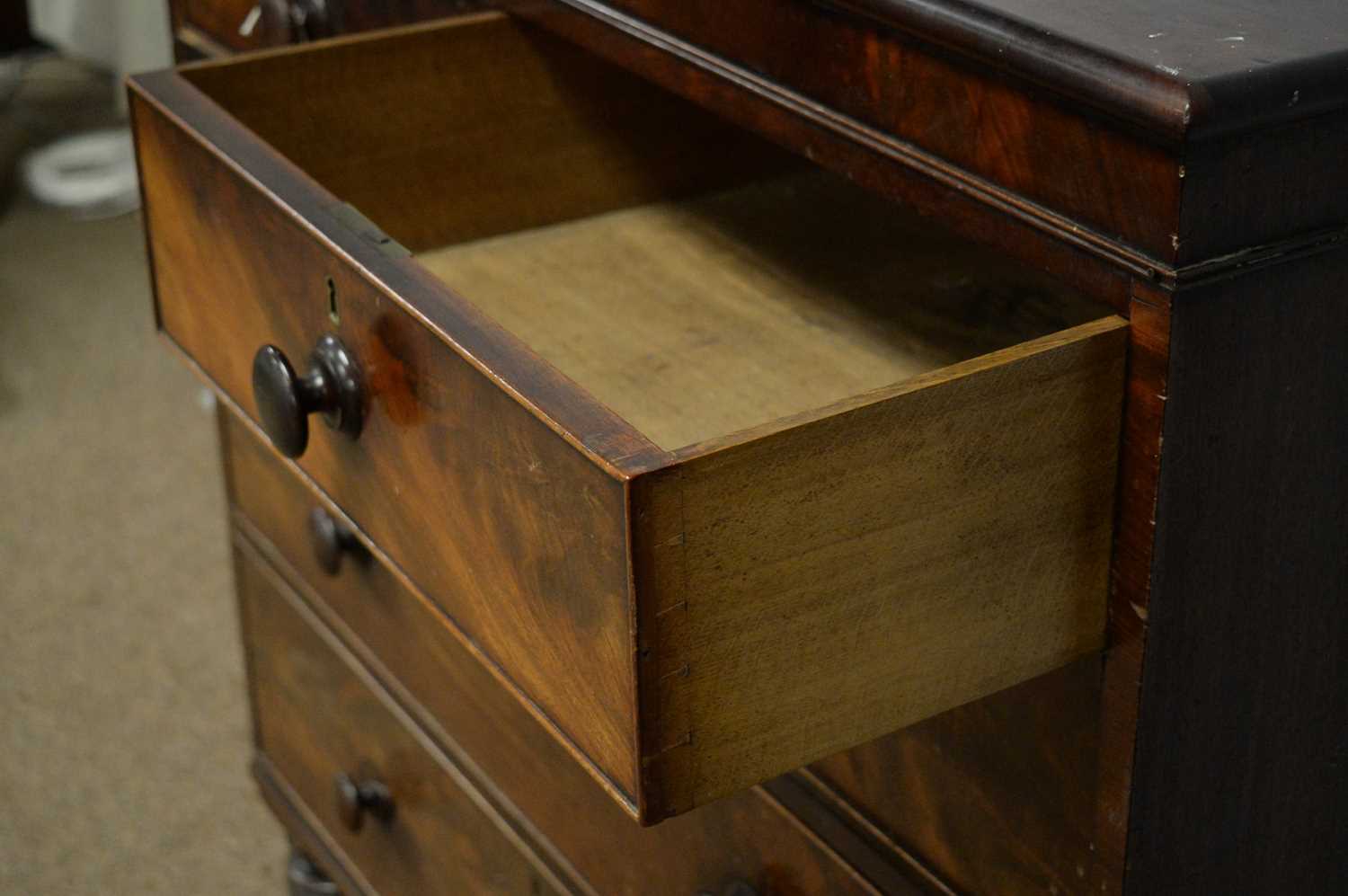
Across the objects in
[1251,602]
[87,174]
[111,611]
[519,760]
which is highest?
[1251,602]

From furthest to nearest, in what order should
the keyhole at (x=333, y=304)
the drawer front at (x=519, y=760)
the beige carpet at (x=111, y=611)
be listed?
the beige carpet at (x=111, y=611), the drawer front at (x=519, y=760), the keyhole at (x=333, y=304)

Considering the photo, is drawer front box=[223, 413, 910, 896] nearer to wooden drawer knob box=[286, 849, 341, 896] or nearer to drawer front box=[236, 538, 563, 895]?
drawer front box=[236, 538, 563, 895]

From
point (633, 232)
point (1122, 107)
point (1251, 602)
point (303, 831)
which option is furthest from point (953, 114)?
point (303, 831)

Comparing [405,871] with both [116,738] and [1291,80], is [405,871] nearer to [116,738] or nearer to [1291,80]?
[116,738]

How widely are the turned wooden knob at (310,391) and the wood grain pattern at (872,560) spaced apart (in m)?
0.21

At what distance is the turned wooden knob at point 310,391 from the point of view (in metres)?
0.67

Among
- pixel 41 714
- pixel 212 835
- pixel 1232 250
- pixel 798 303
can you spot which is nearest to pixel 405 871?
pixel 212 835

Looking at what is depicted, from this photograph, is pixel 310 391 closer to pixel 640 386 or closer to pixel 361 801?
pixel 640 386

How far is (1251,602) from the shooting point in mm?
605

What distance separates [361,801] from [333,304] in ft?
1.76

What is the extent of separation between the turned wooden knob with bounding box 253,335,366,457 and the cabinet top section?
243mm

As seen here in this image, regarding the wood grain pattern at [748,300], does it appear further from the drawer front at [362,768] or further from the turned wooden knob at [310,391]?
the drawer front at [362,768]

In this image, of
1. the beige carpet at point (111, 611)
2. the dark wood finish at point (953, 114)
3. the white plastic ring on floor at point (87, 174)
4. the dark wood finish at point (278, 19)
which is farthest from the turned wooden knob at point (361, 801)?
the white plastic ring on floor at point (87, 174)

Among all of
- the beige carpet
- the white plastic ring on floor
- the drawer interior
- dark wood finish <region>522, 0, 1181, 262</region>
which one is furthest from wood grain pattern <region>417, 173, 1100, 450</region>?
the white plastic ring on floor
